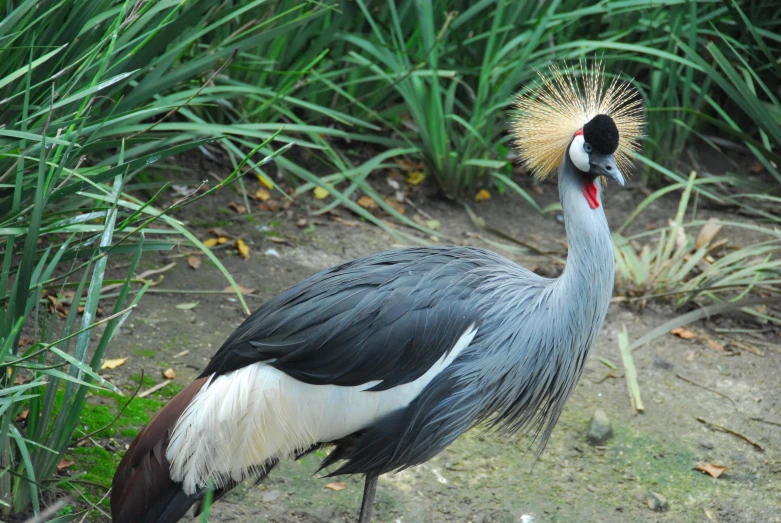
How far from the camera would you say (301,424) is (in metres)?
2.12

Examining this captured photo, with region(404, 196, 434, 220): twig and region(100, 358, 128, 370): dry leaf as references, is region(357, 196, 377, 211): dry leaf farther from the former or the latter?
region(100, 358, 128, 370): dry leaf

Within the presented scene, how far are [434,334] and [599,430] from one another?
0.96 m

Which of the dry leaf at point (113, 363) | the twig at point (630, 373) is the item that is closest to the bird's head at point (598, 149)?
the twig at point (630, 373)

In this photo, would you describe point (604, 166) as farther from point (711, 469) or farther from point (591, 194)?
point (711, 469)

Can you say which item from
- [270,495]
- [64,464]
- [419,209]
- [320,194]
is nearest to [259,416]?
[270,495]

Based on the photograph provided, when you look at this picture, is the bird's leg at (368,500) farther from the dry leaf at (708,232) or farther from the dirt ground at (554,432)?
the dry leaf at (708,232)

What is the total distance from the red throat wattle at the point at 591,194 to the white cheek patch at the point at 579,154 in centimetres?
4

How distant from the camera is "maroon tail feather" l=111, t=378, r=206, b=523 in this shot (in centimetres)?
203

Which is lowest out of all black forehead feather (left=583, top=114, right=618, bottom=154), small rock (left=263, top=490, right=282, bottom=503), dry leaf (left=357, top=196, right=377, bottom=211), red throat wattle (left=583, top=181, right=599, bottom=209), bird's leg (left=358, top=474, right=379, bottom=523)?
small rock (left=263, top=490, right=282, bottom=503)

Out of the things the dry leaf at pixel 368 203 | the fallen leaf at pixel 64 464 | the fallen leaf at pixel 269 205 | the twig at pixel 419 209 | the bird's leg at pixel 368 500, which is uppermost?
the fallen leaf at pixel 269 205

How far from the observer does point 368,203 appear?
13.3 ft

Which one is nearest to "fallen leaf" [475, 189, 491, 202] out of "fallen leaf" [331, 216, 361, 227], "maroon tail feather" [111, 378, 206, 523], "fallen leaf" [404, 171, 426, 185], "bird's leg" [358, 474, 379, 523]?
"fallen leaf" [404, 171, 426, 185]

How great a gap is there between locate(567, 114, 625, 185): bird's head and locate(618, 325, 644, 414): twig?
107cm

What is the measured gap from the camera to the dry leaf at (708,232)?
376 centimetres
